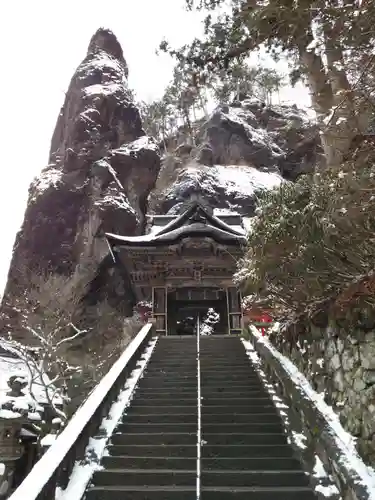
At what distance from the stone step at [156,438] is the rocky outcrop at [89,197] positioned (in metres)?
19.4

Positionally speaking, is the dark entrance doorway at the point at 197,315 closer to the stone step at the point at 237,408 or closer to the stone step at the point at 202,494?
the stone step at the point at 237,408

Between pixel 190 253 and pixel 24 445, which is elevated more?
pixel 190 253

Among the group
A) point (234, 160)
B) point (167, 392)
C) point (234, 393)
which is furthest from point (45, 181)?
point (234, 393)

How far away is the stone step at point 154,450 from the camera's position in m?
5.08

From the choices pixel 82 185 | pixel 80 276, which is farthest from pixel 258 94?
pixel 80 276

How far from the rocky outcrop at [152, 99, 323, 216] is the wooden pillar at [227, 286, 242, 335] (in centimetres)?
1585

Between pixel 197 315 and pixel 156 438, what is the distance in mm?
12723

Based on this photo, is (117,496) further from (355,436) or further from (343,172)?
(343,172)

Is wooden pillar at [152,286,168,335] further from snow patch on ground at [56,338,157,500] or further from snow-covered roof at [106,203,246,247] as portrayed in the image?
snow patch on ground at [56,338,157,500]

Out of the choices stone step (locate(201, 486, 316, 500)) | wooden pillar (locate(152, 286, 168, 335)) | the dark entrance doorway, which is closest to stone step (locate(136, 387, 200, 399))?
stone step (locate(201, 486, 316, 500))

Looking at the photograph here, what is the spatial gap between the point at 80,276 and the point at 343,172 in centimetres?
2351

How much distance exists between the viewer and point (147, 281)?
15883mm

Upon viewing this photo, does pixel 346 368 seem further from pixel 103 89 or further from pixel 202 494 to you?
pixel 103 89

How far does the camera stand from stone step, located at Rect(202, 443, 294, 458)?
5055 mm
